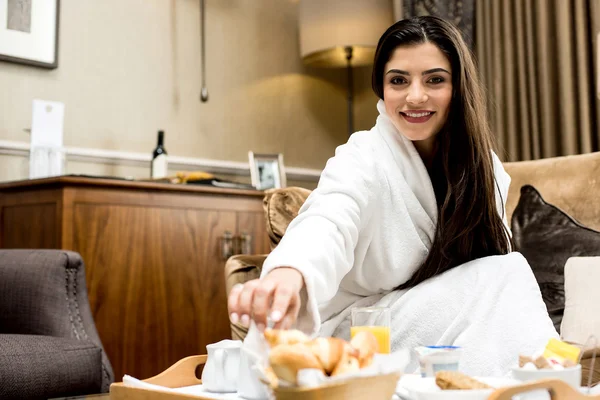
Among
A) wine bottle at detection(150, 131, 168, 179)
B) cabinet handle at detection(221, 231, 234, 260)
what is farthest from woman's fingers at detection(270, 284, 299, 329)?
wine bottle at detection(150, 131, 168, 179)

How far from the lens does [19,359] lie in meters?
1.64

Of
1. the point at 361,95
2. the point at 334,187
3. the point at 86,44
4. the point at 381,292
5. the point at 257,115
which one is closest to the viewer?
the point at 334,187

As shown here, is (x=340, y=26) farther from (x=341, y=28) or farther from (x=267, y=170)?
(x=267, y=170)

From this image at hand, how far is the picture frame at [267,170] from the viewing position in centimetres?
366

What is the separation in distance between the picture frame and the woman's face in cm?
207

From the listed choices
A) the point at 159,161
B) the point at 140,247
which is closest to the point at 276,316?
the point at 140,247

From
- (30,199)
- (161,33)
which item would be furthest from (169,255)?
(161,33)

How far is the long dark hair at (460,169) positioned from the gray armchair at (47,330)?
78 cm

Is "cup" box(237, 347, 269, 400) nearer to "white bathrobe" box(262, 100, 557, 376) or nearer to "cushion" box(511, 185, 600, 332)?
"white bathrobe" box(262, 100, 557, 376)

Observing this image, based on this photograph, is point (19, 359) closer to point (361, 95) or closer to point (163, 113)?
point (163, 113)

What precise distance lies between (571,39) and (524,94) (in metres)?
0.31

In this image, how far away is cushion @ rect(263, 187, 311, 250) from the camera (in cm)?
202

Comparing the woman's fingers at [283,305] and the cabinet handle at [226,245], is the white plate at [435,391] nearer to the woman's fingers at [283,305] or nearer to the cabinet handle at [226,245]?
the woman's fingers at [283,305]

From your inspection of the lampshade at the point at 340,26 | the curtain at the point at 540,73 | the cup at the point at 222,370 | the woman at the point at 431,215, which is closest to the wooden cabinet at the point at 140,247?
the lampshade at the point at 340,26
